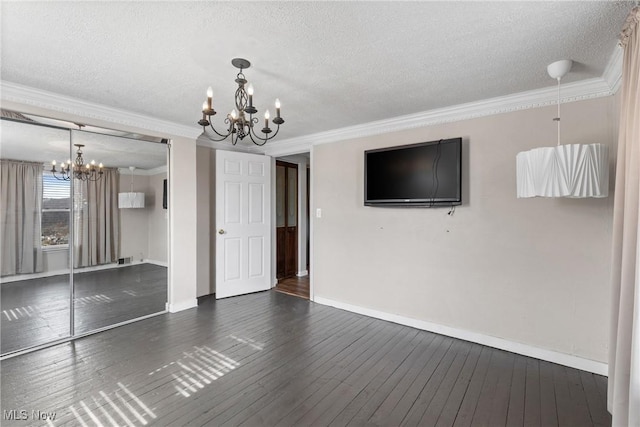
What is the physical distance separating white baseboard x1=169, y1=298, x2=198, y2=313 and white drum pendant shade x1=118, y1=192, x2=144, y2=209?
130 cm

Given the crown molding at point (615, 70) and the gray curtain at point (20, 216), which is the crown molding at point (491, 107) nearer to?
the crown molding at point (615, 70)

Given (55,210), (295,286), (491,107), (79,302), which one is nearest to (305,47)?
(491,107)

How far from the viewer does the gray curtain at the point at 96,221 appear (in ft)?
10.0

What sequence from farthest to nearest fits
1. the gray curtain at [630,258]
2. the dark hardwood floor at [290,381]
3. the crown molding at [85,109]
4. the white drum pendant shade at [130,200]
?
the white drum pendant shade at [130,200] < the crown molding at [85,109] < the dark hardwood floor at [290,381] < the gray curtain at [630,258]

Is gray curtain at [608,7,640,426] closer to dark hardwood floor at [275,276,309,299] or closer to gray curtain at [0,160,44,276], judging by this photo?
dark hardwood floor at [275,276,309,299]

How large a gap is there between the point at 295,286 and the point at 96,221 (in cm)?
295

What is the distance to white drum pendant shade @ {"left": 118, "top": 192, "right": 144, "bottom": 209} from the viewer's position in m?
3.35

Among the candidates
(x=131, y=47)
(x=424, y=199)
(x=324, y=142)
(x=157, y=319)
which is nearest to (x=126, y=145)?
(x=131, y=47)

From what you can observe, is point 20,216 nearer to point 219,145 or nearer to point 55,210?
point 55,210

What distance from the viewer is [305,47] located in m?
1.94

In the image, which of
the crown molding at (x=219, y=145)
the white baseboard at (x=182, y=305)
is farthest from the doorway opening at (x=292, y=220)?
the white baseboard at (x=182, y=305)

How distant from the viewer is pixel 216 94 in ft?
8.87

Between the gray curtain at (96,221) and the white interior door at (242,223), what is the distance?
130cm

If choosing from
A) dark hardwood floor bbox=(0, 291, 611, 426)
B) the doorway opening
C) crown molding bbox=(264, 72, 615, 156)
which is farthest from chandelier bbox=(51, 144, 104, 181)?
the doorway opening
